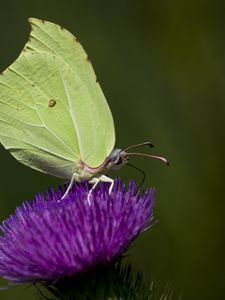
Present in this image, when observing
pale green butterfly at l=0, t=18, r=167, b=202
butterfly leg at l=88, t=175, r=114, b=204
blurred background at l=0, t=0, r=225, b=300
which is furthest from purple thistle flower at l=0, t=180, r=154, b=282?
blurred background at l=0, t=0, r=225, b=300

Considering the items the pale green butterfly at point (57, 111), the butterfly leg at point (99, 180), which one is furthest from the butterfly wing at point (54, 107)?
the butterfly leg at point (99, 180)

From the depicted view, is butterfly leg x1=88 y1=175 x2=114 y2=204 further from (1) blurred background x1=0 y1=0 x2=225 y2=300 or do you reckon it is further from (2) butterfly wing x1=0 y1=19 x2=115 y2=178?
(1) blurred background x1=0 y1=0 x2=225 y2=300

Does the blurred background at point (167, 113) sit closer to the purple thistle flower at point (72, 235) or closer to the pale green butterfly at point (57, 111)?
the pale green butterfly at point (57, 111)

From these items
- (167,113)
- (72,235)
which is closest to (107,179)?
(72,235)

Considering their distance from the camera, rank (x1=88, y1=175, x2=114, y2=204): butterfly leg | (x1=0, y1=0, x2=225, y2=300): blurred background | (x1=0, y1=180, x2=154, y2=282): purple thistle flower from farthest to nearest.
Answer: (x1=0, y1=0, x2=225, y2=300): blurred background < (x1=88, y1=175, x2=114, y2=204): butterfly leg < (x1=0, y1=180, x2=154, y2=282): purple thistle flower

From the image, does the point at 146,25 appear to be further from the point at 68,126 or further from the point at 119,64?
the point at 68,126

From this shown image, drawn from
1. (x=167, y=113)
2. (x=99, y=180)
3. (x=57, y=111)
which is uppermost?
(x=57, y=111)

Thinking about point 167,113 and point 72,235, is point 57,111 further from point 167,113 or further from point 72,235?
point 167,113

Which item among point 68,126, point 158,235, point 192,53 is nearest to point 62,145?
point 68,126
